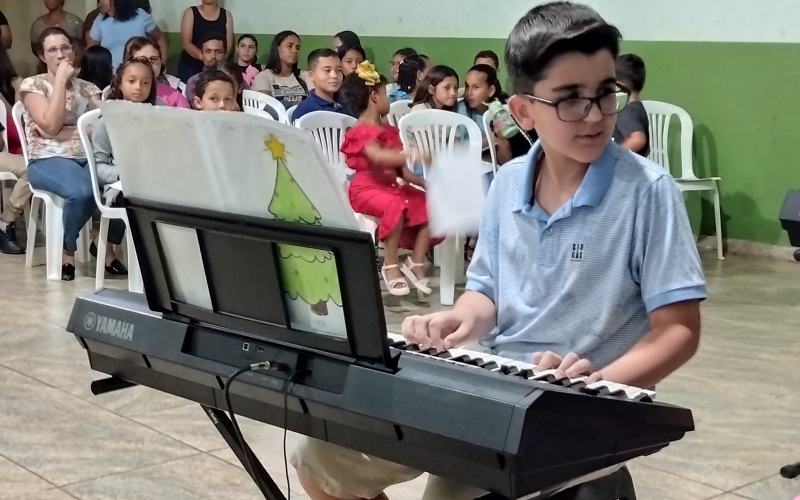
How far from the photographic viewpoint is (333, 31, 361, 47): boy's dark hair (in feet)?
25.9

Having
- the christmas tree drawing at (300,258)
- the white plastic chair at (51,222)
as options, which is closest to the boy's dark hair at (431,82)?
the white plastic chair at (51,222)

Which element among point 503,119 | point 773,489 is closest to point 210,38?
point 503,119

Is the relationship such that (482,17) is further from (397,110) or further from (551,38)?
(551,38)

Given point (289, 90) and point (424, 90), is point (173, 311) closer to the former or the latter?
point (424, 90)

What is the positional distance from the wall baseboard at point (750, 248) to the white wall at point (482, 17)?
3.80 ft

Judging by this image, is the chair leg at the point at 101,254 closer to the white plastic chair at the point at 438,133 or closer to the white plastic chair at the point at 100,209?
the white plastic chair at the point at 100,209

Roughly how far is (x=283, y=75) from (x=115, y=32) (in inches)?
53.5

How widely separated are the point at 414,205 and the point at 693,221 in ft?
7.16

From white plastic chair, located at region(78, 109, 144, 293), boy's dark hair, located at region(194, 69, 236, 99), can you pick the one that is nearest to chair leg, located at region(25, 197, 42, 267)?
white plastic chair, located at region(78, 109, 144, 293)

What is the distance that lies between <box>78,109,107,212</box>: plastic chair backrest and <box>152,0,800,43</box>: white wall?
204 cm

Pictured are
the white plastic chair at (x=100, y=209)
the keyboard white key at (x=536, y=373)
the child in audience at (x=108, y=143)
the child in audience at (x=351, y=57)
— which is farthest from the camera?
the child in audience at (x=351, y=57)

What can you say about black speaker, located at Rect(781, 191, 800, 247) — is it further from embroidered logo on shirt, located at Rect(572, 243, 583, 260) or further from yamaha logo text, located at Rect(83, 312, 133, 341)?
yamaha logo text, located at Rect(83, 312, 133, 341)

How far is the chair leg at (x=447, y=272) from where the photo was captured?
4.83 m

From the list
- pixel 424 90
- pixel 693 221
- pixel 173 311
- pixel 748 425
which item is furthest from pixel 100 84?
pixel 173 311
